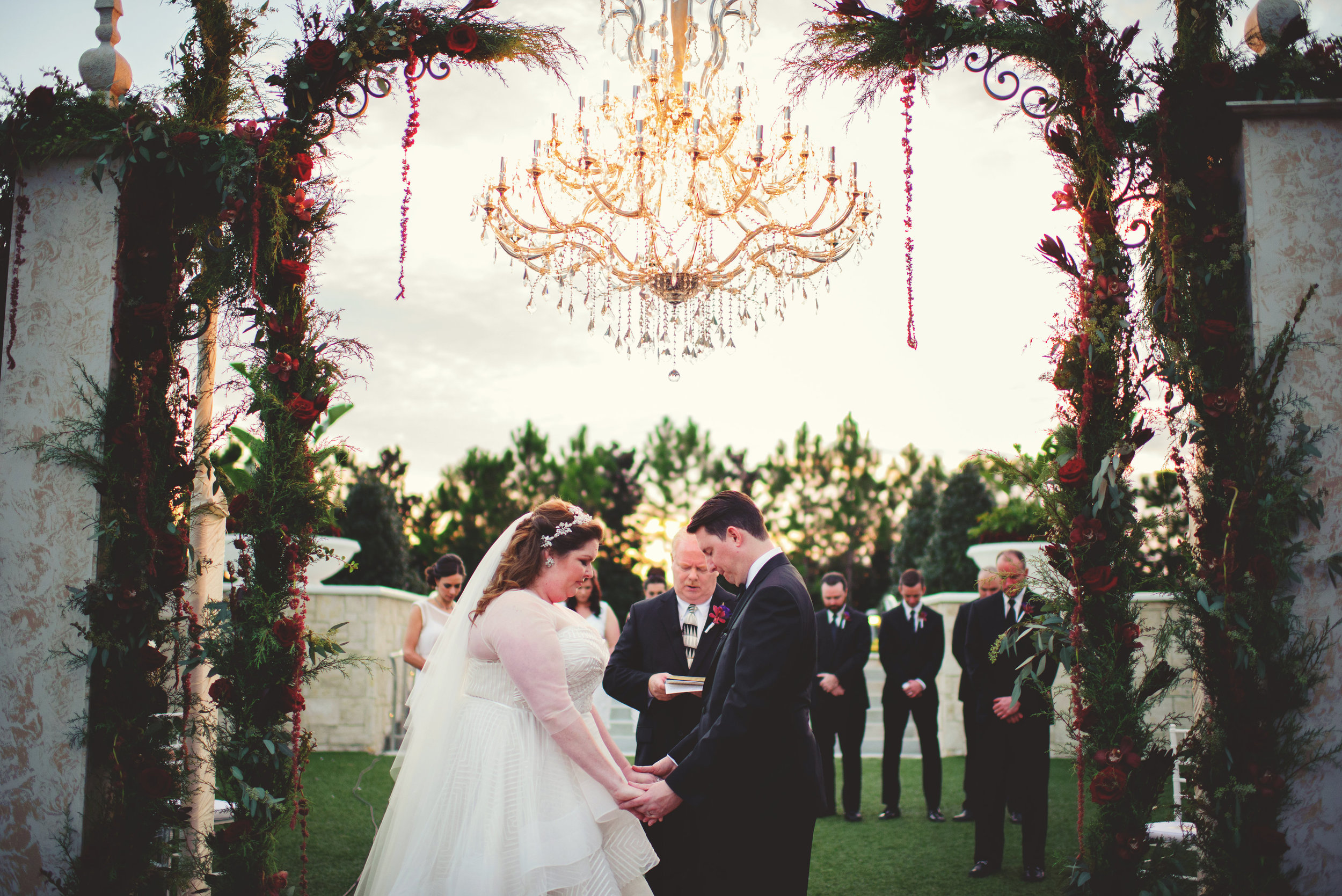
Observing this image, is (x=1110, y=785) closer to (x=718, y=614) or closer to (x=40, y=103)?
(x=718, y=614)

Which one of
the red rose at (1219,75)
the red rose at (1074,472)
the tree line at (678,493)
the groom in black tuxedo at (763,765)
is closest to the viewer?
the groom in black tuxedo at (763,765)

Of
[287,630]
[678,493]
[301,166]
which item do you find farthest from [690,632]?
[678,493]

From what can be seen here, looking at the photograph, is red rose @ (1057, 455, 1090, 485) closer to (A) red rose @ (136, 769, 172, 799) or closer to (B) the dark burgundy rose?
(A) red rose @ (136, 769, 172, 799)

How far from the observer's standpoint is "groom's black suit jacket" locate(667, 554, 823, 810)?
305 centimetres

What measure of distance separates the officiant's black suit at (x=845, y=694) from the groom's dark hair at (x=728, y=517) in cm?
413

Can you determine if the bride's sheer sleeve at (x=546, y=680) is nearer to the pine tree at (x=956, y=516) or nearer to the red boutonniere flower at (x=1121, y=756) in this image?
the red boutonniere flower at (x=1121, y=756)

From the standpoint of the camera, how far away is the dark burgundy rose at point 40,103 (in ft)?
12.7

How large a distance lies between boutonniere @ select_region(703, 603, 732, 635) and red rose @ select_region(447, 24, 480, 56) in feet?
8.90

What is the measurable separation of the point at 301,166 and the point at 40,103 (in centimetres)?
116

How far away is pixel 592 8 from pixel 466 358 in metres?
10.1

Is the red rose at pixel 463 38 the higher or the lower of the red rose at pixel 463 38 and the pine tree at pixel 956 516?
the higher

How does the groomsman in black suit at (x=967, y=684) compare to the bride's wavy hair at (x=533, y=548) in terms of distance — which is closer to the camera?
the bride's wavy hair at (x=533, y=548)

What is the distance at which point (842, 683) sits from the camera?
301 inches

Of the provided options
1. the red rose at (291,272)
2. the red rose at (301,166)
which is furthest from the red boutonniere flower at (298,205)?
the red rose at (291,272)
